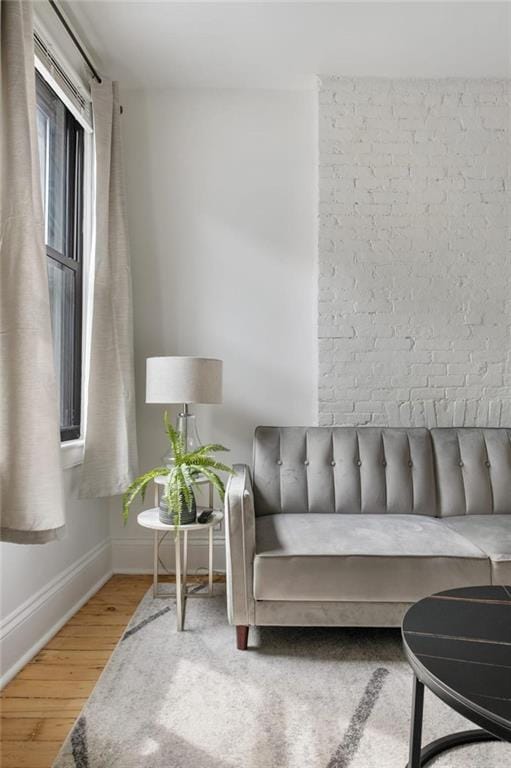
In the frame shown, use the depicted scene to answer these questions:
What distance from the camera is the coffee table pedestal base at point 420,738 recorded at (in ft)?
4.11

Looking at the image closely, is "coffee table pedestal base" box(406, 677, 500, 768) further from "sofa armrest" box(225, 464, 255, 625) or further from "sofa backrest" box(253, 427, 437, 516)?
"sofa backrest" box(253, 427, 437, 516)

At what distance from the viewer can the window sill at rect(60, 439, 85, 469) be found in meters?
2.30

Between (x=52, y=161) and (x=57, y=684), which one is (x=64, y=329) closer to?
(x=52, y=161)

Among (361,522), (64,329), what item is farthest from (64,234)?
(361,522)

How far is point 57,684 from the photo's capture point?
178cm

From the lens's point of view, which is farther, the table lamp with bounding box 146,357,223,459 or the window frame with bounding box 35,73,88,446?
the window frame with bounding box 35,73,88,446

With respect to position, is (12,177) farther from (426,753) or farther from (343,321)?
(426,753)

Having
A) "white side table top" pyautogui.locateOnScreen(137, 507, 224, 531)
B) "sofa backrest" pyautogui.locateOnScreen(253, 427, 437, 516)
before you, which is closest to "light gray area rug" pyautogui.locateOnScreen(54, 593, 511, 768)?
"white side table top" pyautogui.locateOnScreen(137, 507, 224, 531)

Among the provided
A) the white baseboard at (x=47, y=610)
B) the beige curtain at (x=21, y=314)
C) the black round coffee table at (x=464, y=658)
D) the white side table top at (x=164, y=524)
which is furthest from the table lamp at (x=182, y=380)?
the black round coffee table at (x=464, y=658)

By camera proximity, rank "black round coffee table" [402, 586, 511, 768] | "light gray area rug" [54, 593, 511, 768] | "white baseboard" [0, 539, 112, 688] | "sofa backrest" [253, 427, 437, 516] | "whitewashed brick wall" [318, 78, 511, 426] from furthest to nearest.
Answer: "whitewashed brick wall" [318, 78, 511, 426], "sofa backrest" [253, 427, 437, 516], "white baseboard" [0, 539, 112, 688], "light gray area rug" [54, 593, 511, 768], "black round coffee table" [402, 586, 511, 768]

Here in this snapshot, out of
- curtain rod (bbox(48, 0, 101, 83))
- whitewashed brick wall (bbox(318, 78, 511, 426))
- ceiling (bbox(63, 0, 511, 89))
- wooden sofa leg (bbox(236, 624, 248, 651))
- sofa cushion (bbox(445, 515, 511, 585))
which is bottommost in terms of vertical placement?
wooden sofa leg (bbox(236, 624, 248, 651))

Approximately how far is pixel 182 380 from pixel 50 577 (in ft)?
3.22

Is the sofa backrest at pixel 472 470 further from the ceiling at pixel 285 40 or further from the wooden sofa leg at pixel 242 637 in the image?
the ceiling at pixel 285 40

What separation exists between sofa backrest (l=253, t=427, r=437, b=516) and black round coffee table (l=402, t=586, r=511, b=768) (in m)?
1.03
